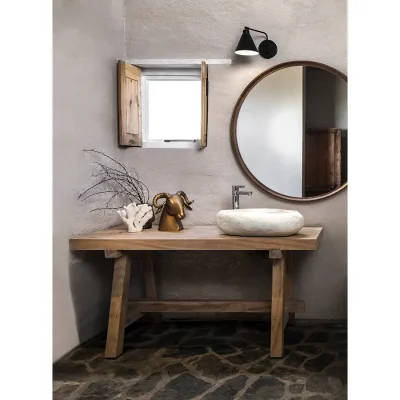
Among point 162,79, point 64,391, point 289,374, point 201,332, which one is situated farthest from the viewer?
point 162,79

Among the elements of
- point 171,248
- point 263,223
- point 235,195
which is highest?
point 235,195

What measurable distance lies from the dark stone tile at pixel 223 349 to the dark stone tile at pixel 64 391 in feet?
2.92

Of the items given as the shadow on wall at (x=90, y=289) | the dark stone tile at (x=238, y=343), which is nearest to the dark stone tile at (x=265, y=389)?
the dark stone tile at (x=238, y=343)

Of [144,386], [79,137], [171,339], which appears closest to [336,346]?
[171,339]

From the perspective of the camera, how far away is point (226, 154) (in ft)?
13.1

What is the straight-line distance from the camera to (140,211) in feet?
11.5

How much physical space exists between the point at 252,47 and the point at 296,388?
2.26 metres

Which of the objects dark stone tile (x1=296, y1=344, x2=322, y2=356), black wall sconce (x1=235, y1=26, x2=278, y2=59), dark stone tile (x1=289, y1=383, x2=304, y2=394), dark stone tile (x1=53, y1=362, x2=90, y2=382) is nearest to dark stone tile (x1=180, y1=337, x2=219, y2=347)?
dark stone tile (x1=296, y1=344, x2=322, y2=356)

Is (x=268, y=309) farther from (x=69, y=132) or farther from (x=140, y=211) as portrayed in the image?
(x=69, y=132)

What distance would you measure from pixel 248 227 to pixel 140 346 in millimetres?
981

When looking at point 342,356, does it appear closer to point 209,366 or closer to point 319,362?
point 319,362

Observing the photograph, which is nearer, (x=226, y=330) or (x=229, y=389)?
(x=229, y=389)

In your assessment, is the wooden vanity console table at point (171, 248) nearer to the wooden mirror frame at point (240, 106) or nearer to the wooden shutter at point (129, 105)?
the wooden mirror frame at point (240, 106)
